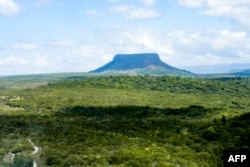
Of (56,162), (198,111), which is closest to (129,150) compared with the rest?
(56,162)

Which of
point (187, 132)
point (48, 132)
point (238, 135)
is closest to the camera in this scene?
point (238, 135)

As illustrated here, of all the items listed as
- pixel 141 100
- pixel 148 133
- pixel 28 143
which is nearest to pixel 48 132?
pixel 28 143

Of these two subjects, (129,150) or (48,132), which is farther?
(48,132)

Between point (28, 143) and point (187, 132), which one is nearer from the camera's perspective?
point (28, 143)

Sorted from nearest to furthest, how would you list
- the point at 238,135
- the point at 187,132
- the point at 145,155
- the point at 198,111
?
1. the point at 145,155
2. the point at 238,135
3. the point at 187,132
4. the point at 198,111

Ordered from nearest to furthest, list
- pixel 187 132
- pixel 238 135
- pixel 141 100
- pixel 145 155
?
pixel 145 155, pixel 238 135, pixel 187 132, pixel 141 100

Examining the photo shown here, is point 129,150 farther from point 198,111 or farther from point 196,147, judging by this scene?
point 198,111

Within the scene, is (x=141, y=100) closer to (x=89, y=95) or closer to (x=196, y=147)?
(x=89, y=95)

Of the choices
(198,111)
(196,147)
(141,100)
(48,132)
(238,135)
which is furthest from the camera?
(141,100)
